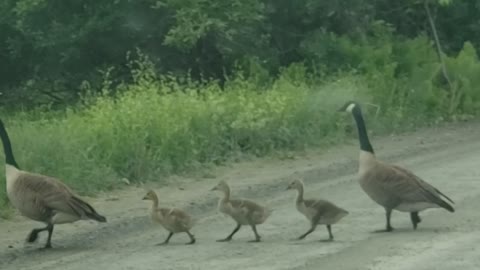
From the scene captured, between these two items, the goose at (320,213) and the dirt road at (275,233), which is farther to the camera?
the goose at (320,213)

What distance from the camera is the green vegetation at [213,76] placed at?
61.5ft

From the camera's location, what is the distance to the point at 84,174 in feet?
55.3

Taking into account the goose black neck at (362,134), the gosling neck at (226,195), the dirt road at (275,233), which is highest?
the goose black neck at (362,134)

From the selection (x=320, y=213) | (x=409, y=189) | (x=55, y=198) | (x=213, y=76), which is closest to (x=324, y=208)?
(x=320, y=213)

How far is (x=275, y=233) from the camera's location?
1334 cm

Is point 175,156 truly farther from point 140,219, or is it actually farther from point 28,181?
point 28,181

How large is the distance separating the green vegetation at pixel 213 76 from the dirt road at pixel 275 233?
113 centimetres

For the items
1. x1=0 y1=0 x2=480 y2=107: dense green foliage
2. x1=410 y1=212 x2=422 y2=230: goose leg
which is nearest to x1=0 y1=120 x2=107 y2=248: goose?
x1=410 y1=212 x2=422 y2=230: goose leg

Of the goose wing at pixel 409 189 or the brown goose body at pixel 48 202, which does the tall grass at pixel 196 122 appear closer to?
the brown goose body at pixel 48 202

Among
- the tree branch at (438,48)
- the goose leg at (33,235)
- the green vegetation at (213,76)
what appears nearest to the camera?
the goose leg at (33,235)

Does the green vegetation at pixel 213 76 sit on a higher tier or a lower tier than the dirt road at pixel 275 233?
higher

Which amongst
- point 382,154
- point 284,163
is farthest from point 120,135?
point 382,154

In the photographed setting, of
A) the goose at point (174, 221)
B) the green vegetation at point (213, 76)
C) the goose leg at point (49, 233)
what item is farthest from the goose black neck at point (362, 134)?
the green vegetation at point (213, 76)

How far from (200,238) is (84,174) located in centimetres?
404
